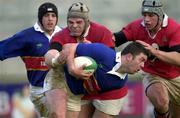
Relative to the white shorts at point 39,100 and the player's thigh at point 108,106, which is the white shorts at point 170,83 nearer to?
the player's thigh at point 108,106

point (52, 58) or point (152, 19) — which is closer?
point (52, 58)

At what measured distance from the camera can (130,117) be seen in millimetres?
13812

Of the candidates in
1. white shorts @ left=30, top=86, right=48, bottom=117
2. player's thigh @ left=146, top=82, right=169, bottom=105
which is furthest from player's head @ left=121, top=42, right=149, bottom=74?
white shorts @ left=30, top=86, right=48, bottom=117

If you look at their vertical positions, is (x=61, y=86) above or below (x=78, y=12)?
below

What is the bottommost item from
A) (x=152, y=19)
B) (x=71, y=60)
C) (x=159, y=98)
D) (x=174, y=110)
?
(x=174, y=110)

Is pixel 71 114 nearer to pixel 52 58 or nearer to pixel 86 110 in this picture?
pixel 86 110

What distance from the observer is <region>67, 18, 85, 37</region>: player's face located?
8.55 m

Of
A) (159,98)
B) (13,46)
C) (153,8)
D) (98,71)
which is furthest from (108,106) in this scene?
(13,46)

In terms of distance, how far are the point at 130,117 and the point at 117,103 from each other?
5375 millimetres

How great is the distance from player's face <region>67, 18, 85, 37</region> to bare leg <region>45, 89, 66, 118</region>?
0.65 m

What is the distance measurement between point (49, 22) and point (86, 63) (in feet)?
6.70

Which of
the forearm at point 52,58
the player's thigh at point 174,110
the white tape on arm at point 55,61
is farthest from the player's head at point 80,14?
the player's thigh at point 174,110

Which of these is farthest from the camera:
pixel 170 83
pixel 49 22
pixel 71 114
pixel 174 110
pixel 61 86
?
pixel 49 22

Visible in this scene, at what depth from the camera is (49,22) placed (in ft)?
32.1
